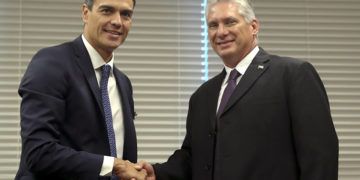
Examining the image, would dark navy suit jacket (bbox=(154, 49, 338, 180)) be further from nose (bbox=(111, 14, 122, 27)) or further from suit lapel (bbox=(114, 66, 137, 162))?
nose (bbox=(111, 14, 122, 27))

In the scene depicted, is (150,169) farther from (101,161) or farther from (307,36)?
(307,36)

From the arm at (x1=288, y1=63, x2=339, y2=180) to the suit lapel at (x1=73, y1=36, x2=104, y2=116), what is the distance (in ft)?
2.47

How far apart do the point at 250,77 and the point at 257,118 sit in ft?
0.61

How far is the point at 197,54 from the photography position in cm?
315

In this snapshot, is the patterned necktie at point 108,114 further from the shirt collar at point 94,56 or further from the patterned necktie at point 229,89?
the patterned necktie at point 229,89

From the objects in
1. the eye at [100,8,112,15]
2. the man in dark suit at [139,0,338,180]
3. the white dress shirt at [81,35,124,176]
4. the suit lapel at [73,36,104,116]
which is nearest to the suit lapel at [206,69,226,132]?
the man in dark suit at [139,0,338,180]

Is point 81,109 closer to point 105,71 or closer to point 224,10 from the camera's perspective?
point 105,71

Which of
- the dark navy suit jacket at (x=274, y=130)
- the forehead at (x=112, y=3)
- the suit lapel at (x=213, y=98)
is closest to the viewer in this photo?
the dark navy suit jacket at (x=274, y=130)

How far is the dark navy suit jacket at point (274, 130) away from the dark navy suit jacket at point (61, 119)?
0.48 m

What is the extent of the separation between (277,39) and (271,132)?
4.19 feet

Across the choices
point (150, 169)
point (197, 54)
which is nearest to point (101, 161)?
point (150, 169)

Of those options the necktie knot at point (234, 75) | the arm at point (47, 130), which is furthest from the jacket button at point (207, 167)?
the arm at point (47, 130)

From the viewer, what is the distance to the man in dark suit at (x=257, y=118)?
1.96 metres

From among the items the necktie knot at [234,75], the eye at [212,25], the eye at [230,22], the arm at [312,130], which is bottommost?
the arm at [312,130]
